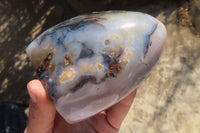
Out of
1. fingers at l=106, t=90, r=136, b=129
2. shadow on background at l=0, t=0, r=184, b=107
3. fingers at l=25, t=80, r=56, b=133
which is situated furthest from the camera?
shadow on background at l=0, t=0, r=184, b=107

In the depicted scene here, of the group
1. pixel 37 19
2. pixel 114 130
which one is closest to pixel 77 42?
pixel 114 130

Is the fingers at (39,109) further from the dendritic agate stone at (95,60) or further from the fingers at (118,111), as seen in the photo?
the fingers at (118,111)

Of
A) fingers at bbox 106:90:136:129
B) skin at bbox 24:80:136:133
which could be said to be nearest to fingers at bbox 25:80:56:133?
skin at bbox 24:80:136:133

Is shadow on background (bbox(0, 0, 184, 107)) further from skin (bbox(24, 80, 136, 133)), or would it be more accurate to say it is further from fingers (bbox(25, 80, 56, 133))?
fingers (bbox(25, 80, 56, 133))

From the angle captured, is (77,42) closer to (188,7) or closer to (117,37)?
(117,37)

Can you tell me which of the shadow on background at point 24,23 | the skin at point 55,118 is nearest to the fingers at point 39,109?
the skin at point 55,118

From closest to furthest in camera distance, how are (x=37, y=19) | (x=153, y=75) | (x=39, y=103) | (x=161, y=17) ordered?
(x=39, y=103), (x=153, y=75), (x=161, y=17), (x=37, y=19)
